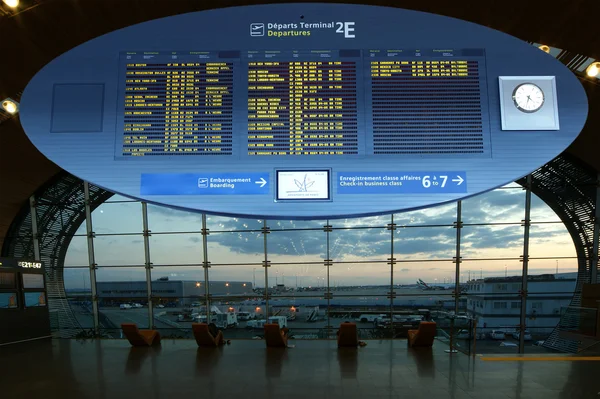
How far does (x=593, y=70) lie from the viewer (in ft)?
26.9

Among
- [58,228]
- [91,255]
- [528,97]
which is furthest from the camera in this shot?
[58,228]

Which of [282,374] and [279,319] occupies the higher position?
[282,374]

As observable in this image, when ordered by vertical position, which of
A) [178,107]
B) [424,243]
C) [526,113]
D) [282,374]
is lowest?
[282,374]

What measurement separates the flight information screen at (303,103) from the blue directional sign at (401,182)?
0.20m

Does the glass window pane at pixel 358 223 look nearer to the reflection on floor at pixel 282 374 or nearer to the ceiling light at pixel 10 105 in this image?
the reflection on floor at pixel 282 374

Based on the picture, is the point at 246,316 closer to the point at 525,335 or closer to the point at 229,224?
the point at 229,224

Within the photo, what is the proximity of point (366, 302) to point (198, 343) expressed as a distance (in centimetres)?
453

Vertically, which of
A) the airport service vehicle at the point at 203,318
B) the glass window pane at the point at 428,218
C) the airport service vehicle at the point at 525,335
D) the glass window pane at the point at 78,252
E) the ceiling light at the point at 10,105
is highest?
the ceiling light at the point at 10,105

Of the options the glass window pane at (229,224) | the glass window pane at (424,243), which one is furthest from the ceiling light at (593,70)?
the glass window pane at (229,224)

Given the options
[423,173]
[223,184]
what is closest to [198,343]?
[223,184]

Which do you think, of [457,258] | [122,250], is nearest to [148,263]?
[122,250]

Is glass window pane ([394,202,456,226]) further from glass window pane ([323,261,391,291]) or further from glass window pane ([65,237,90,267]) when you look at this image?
glass window pane ([65,237,90,267])

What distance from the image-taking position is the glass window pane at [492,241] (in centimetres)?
1120

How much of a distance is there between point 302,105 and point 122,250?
9252 mm
